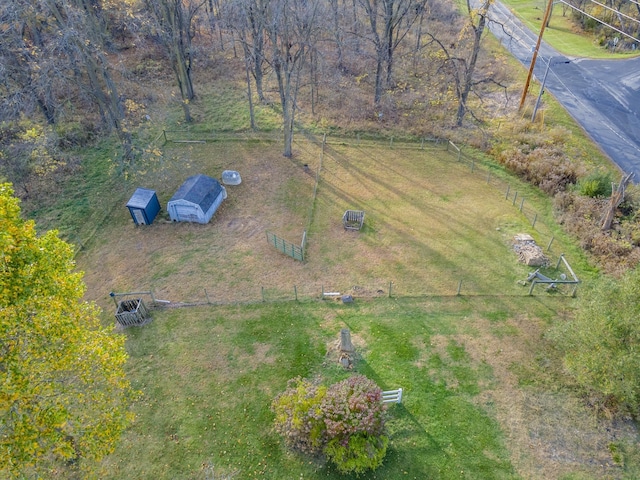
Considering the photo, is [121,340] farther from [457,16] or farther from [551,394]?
[457,16]

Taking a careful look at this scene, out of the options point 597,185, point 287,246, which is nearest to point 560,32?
point 597,185

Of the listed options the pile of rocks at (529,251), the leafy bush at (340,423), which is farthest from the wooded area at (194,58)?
the leafy bush at (340,423)

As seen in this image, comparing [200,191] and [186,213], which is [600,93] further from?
[186,213]

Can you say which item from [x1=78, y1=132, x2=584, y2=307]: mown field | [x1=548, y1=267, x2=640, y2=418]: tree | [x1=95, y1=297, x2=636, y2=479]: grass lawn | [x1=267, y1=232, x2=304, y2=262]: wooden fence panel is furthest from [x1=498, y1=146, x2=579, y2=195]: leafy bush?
[x1=267, y1=232, x2=304, y2=262]: wooden fence panel

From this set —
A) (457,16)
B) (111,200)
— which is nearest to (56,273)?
(111,200)

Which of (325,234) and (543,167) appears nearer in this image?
(325,234)
